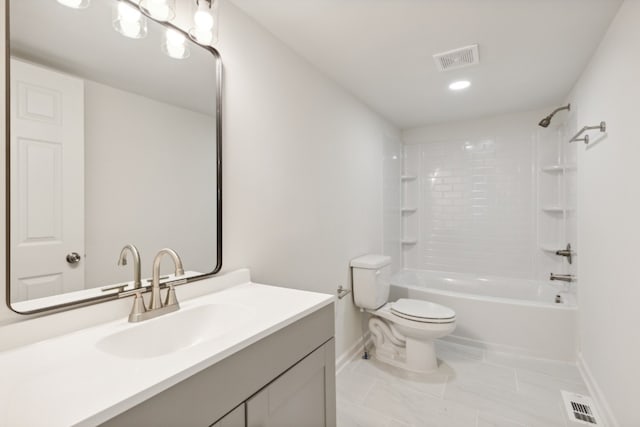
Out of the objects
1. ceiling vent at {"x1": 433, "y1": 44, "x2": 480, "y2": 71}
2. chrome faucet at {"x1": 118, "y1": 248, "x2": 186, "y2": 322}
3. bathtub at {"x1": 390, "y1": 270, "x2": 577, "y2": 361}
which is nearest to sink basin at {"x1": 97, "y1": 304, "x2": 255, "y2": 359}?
chrome faucet at {"x1": 118, "y1": 248, "x2": 186, "y2": 322}

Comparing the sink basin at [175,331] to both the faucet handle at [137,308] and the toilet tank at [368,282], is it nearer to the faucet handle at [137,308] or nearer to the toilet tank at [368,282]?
the faucet handle at [137,308]

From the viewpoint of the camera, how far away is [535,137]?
10.7ft

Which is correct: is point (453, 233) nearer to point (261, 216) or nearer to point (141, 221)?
point (261, 216)

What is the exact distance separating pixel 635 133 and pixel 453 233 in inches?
93.6

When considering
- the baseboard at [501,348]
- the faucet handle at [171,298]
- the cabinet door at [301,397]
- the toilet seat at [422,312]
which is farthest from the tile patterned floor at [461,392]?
the faucet handle at [171,298]

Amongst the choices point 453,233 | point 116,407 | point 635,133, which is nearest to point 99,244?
point 116,407

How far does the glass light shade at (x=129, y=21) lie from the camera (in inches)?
43.5

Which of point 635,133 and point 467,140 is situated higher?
point 467,140

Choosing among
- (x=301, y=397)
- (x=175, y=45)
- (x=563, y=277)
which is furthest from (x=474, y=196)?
(x=175, y=45)

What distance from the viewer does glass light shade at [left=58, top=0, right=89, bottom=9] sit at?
0.98m

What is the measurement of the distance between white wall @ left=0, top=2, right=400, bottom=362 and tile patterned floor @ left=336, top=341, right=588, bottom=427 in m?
0.40

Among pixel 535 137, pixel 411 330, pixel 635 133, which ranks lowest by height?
pixel 411 330

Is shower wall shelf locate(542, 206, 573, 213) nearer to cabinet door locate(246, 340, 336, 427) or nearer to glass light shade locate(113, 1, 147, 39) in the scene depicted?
cabinet door locate(246, 340, 336, 427)

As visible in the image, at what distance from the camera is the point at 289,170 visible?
1944 millimetres
